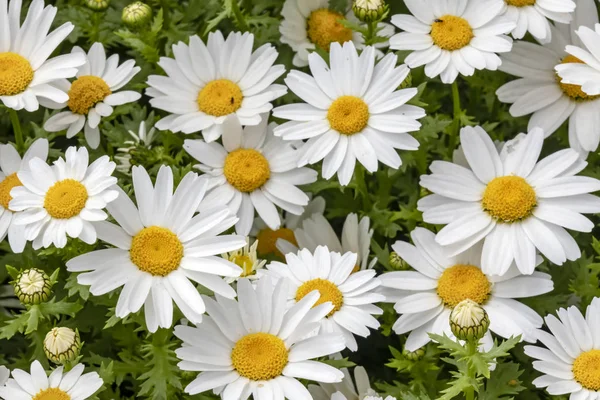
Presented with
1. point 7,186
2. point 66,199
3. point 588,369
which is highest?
point 7,186

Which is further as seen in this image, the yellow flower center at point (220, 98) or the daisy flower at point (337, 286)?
the yellow flower center at point (220, 98)

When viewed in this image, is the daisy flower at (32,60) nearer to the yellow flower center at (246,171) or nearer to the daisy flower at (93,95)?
the daisy flower at (93,95)

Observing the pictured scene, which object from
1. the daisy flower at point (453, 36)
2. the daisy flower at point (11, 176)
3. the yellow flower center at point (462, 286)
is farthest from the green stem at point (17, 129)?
the yellow flower center at point (462, 286)

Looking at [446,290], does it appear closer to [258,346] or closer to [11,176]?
[258,346]

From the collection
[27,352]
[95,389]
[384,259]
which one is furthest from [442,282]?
[27,352]

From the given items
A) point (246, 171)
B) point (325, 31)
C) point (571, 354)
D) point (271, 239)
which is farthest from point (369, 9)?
point (571, 354)
